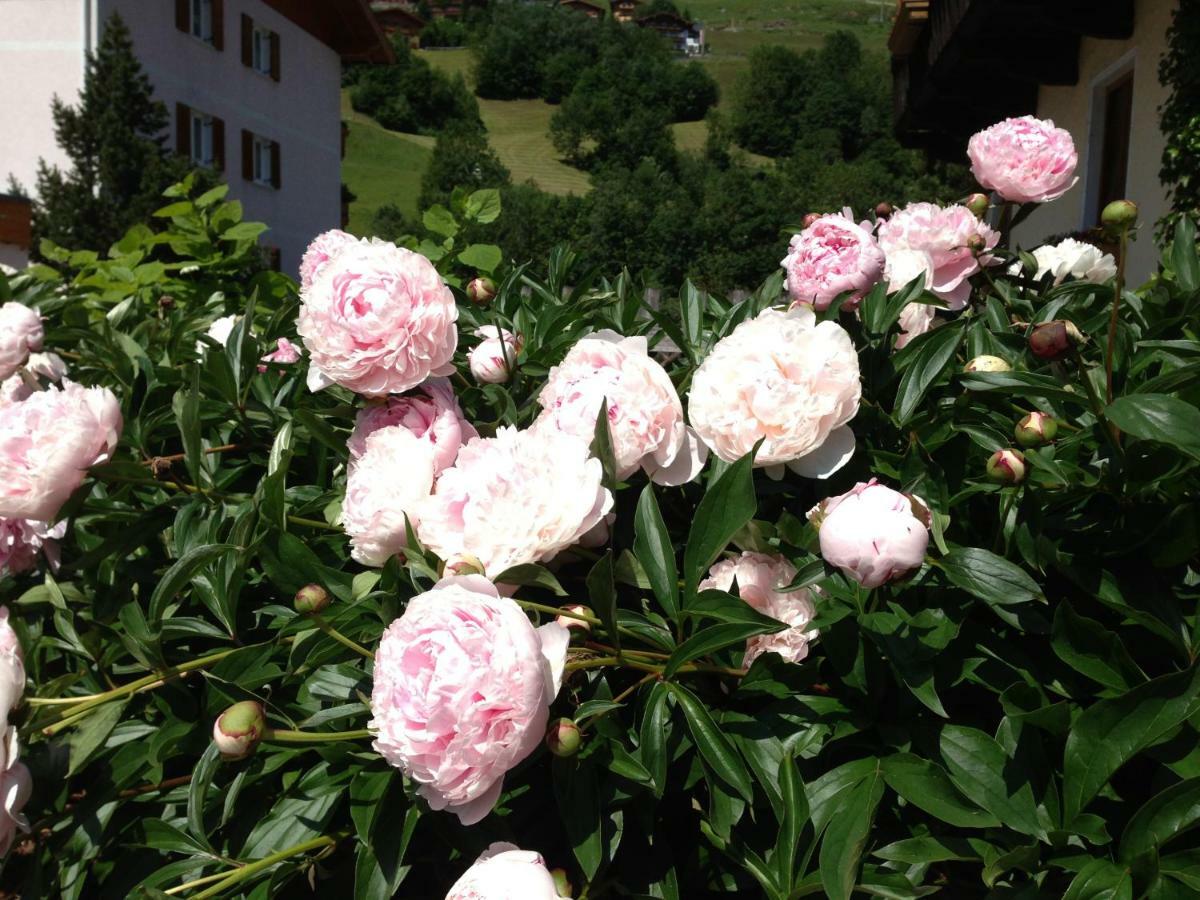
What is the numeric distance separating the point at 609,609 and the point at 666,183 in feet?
122

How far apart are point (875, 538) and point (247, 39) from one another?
18.4 metres

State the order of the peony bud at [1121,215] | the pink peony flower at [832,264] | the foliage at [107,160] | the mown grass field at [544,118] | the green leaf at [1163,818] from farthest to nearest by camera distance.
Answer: the mown grass field at [544,118], the foliage at [107,160], the pink peony flower at [832,264], the peony bud at [1121,215], the green leaf at [1163,818]

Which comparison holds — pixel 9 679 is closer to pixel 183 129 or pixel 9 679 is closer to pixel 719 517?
pixel 719 517

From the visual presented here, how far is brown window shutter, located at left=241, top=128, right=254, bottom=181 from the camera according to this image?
17.1 metres

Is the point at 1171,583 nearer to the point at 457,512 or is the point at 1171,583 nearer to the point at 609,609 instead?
the point at 609,609

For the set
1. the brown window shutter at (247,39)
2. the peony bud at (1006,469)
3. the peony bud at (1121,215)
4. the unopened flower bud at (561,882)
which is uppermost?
the brown window shutter at (247,39)

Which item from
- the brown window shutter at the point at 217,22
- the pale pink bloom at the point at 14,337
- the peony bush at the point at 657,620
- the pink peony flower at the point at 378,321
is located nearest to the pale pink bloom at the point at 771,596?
the peony bush at the point at 657,620

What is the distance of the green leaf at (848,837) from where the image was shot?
2.32 feet

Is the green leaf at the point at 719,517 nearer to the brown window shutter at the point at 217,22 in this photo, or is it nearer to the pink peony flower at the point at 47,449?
the pink peony flower at the point at 47,449

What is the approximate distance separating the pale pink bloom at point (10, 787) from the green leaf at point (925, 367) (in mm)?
819

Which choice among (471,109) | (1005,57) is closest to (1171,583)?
(1005,57)

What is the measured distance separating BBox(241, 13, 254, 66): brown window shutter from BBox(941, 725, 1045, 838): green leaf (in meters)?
18.3

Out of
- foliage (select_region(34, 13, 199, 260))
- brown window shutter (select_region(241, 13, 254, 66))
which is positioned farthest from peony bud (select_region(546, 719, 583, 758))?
brown window shutter (select_region(241, 13, 254, 66))

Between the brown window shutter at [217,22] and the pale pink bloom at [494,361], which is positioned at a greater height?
the brown window shutter at [217,22]
